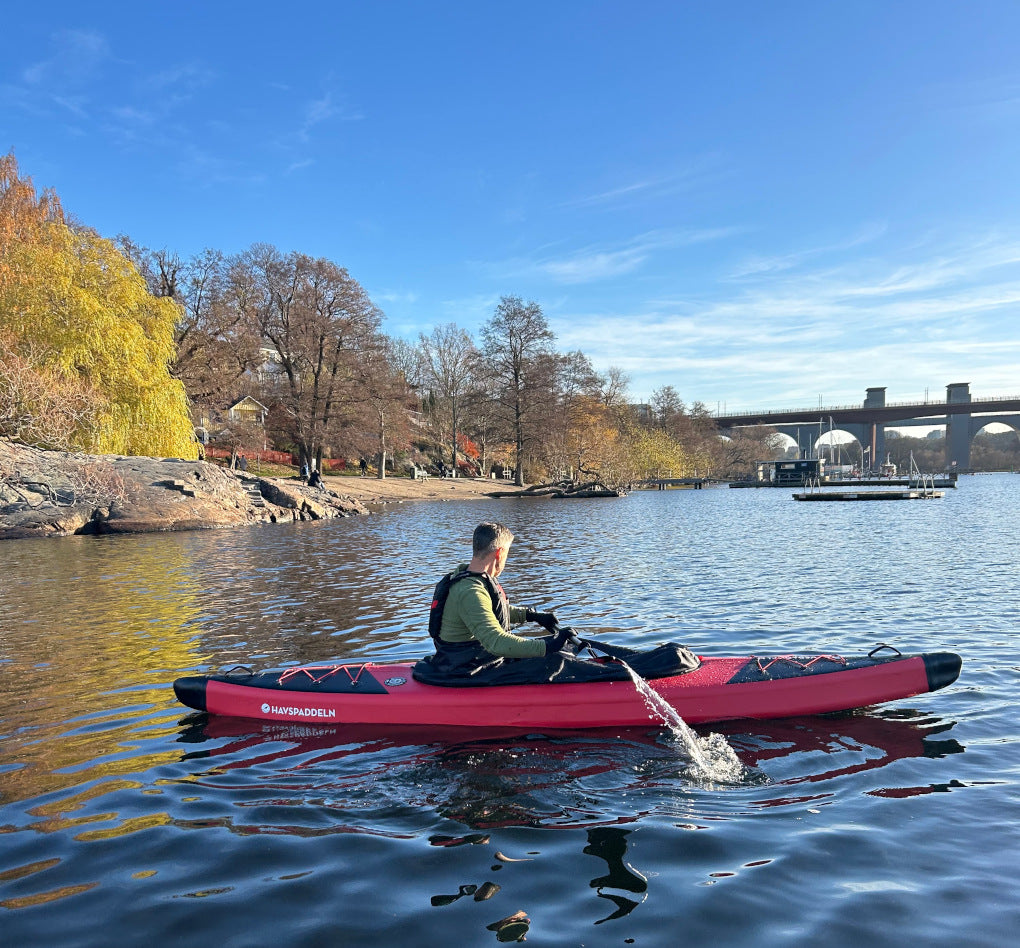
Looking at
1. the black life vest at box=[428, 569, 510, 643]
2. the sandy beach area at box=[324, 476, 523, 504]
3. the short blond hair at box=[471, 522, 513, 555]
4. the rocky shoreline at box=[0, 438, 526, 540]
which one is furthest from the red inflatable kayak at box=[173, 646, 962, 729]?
the sandy beach area at box=[324, 476, 523, 504]

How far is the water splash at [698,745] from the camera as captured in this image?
5.18 m

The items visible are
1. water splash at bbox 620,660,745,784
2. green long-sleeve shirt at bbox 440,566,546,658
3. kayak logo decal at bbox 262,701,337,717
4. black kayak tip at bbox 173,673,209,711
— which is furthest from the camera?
black kayak tip at bbox 173,673,209,711

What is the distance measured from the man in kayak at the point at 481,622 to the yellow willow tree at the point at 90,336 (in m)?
18.2

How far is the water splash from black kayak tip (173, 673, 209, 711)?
3643mm

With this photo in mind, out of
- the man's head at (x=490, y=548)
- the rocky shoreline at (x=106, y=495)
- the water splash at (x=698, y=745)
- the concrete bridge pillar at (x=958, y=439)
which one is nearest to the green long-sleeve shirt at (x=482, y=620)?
the man's head at (x=490, y=548)

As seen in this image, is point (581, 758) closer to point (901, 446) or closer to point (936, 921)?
point (936, 921)

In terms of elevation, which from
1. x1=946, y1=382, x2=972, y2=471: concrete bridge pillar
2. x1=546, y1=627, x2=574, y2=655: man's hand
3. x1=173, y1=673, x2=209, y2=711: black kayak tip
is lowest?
x1=173, y1=673, x2=209, y2=711: black kayak tip

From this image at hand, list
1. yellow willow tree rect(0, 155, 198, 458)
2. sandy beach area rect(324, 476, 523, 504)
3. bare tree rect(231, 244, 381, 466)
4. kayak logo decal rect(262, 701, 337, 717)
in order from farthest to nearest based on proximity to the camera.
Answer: sandy beach area rect(324, 476, 523, 504) → bare tree rect(231, 244, 381, 466) → yellow willow tree rect(0, 155, 198, 458) → kayak logo decal rect(262, 701, 337, 717)

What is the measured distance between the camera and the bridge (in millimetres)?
98938

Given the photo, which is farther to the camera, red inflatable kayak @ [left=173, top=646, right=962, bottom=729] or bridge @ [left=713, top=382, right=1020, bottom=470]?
bridge @ [left=713, top=382, right=1020, bottom=470]

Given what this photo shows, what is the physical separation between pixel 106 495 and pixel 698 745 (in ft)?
73.9

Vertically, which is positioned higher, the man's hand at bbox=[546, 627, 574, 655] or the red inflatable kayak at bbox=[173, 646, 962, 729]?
the man's hand at bbox=[546, 627, 574, 655]

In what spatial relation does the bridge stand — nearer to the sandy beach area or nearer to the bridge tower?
the bridge tower

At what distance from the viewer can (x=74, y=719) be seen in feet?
21.2
